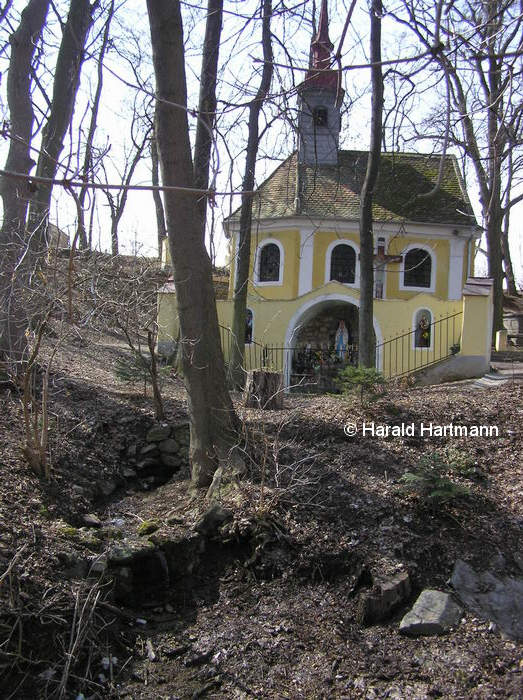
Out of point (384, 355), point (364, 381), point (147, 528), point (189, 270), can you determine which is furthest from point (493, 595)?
point (384, 355)

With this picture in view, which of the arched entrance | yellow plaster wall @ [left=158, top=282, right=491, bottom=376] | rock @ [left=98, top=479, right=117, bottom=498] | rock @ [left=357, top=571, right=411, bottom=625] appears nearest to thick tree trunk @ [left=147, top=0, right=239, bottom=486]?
rock @ [left=98, top=479, right=117, bottom=498]

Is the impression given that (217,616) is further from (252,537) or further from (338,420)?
(338,420)

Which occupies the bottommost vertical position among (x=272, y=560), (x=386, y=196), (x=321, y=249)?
(x=272, y=560)

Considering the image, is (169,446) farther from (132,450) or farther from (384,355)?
(384,355)

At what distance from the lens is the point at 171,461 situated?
752 centimetres

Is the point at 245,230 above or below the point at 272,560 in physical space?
above

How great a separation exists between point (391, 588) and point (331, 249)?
52.9ft

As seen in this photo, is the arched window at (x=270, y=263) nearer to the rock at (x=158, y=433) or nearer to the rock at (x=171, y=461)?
the rock at (x=158, y=433)

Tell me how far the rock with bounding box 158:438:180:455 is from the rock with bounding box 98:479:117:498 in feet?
2.99

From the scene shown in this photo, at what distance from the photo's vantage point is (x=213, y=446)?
6430 millimetres

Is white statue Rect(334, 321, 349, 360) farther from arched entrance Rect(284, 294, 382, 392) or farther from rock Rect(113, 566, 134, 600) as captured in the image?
rock Rect(113, 566, 134, 600)

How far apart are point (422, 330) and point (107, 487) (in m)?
10.4

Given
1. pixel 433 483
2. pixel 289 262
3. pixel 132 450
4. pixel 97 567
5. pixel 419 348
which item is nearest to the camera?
pixel 97 567

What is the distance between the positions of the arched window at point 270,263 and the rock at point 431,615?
15849mm
